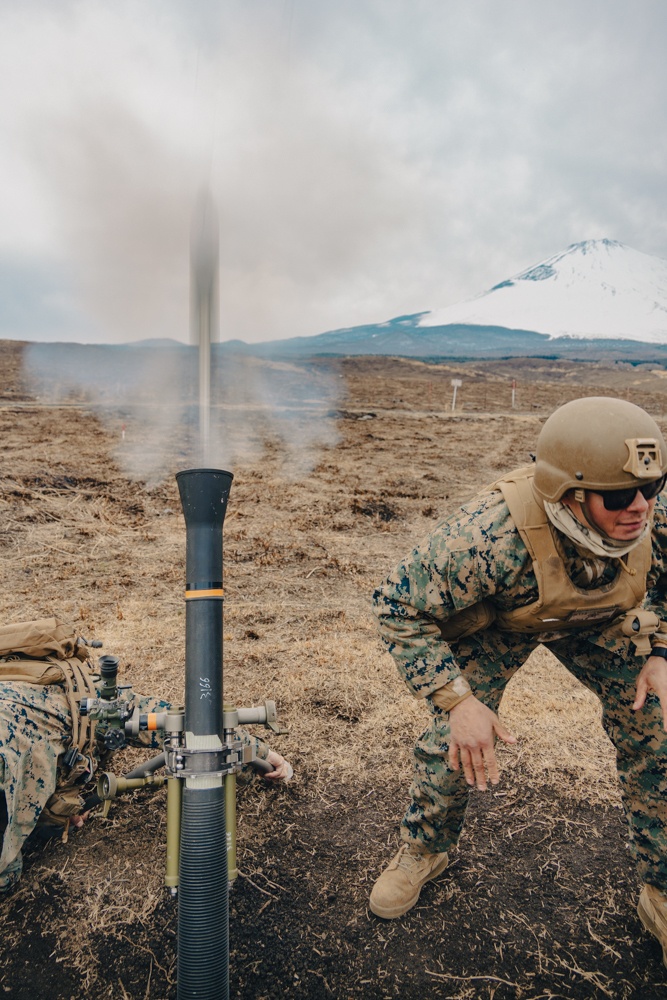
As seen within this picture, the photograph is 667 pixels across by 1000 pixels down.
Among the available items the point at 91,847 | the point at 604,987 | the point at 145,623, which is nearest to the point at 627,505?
the point at 604,987

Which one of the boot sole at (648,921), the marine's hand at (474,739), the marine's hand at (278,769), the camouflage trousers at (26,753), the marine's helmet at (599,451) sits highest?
the marine's helmet at (599,451)

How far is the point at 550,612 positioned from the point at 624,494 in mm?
502

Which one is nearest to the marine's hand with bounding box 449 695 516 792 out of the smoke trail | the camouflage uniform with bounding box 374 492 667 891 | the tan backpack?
the camouflage uniform with bounding box 374 492 667 891

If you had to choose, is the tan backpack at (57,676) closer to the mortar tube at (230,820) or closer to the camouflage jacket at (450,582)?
the mortar tube at (230,820)

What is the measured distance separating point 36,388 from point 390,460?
805 inches

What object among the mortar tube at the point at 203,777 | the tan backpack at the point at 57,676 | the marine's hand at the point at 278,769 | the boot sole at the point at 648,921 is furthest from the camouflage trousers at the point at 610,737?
the tan backpack at the point at 57,676

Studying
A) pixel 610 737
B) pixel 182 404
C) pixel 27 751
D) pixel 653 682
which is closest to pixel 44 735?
pixel 27 751

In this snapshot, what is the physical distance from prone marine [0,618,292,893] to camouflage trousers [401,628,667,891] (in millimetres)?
746

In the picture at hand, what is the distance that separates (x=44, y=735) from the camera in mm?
2873

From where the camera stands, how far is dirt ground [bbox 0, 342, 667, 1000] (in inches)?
100

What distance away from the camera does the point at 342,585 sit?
6.99 meters

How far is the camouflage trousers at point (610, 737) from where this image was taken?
2.59 m

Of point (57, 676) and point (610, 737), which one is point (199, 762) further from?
point (610, 737)

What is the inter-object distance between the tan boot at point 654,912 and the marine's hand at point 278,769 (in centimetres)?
173
